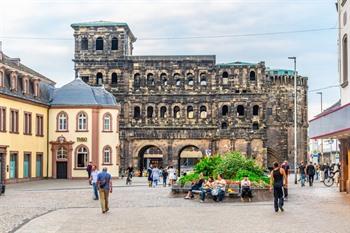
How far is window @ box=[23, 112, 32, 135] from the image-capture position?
6300 centimetres

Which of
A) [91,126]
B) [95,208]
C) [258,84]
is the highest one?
[258,84]

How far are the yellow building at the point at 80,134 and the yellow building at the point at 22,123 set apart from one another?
109 cm

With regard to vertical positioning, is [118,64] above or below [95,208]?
above

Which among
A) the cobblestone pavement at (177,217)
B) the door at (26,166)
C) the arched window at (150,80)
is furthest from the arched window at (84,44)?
the cobblestone pavement at (177,217)

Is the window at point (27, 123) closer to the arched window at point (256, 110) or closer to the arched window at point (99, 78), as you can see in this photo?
the arched window at point (99, 78)

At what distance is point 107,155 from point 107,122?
3049 millimetres

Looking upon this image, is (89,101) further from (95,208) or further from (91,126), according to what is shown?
(95,208)

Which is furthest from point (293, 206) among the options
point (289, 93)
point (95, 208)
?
point (289, 93)

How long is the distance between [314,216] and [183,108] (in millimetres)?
64845

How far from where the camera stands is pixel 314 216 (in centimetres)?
2342

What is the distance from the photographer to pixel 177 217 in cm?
2380

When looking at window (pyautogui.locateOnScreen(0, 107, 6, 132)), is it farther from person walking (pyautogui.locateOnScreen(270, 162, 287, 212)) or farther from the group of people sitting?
person walking (pyautogui.locateOnScreen(270, 162, 287, 212))

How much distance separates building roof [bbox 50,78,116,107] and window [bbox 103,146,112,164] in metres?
4.06

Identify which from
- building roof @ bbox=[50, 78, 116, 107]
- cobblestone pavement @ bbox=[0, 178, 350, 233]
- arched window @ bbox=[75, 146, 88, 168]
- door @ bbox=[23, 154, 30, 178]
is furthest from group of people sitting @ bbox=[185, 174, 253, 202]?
building roof @ bbox=[50, 78, 116, 107]
